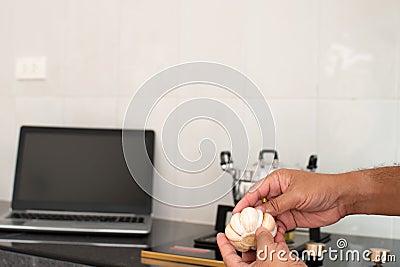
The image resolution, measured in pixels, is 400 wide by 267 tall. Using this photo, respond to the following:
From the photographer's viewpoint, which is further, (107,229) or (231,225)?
(107,229)

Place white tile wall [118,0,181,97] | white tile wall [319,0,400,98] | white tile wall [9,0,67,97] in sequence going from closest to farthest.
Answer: white tile wall [319,0,400,98]
white tile wall [118,0,181,97]
white tile wall [9,0,67,97]

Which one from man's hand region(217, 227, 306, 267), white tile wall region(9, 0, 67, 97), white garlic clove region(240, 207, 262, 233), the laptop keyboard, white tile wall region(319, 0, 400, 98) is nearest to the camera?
man's hand region(217, 227, 306, 267)

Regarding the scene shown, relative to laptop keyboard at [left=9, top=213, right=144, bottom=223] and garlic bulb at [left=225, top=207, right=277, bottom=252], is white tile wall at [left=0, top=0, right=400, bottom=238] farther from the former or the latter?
garlic bulb at [left=225, top=207, right=277, bottom=252]

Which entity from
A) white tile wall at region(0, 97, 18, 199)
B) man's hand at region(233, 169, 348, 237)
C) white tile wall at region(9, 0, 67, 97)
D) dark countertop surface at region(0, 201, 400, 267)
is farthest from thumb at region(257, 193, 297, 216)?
white tile wall at region(0, 97, 18, 199)

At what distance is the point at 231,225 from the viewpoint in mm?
968

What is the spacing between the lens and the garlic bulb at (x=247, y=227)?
3.10ft

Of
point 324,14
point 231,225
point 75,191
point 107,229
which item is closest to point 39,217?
point 75,191

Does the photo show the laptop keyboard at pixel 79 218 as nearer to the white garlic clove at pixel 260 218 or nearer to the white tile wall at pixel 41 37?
the white tile wall at pixel 41 37

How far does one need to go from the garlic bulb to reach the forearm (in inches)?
6.5

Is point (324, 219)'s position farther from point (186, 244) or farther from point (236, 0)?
point (236, 0)

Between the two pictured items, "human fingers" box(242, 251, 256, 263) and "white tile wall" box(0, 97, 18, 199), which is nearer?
"human fingers" box(242, 251, 256, 263)

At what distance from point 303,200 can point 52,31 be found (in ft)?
3.88

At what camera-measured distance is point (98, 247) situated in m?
1.29

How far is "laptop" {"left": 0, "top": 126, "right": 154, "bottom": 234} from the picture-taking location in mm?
1622
